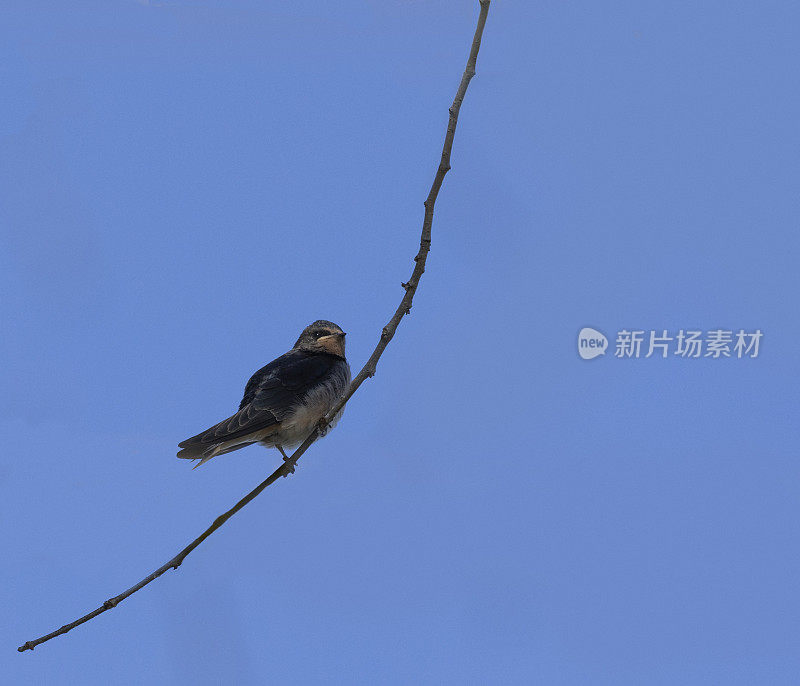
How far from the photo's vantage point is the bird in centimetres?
543

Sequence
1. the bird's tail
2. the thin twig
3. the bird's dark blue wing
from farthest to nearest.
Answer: the bird's dark blue wing < the bird's tail < the thin twig

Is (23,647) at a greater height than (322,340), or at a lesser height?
lesser

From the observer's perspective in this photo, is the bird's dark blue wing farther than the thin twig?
Yes

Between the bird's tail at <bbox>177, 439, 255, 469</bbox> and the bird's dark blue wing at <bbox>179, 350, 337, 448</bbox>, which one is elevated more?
the bird's dark blue wing at <bbox>179, 350, 337, 448</bbox>

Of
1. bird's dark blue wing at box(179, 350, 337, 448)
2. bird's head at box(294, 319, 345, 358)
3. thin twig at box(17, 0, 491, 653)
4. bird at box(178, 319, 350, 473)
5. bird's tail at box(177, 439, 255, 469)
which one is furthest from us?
bird's head at box(294, 319, 345, 358)

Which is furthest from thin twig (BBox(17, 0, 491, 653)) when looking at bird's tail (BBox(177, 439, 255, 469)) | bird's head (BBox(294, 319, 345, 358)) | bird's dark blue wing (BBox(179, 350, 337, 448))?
bird's head (BBox(294, 319, 345, 358))

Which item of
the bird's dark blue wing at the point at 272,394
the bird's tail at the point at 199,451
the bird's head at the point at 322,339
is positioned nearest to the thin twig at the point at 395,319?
the bird's tail at the point at 199,451

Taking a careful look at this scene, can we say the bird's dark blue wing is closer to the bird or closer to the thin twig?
the bird

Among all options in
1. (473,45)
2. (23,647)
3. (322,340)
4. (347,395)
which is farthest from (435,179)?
(322,340)

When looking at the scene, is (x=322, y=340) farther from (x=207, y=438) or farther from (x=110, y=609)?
(x=110, y=609)

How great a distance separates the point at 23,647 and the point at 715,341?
17.7ft

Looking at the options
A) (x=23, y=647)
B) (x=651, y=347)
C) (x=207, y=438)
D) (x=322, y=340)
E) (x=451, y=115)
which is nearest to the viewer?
(x=23, y=647)

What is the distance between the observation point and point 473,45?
328 centimetres

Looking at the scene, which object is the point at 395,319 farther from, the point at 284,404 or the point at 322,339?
the point at 322,339
